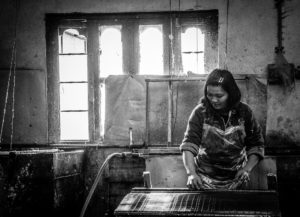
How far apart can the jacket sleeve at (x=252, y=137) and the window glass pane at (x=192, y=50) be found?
232 centimetres

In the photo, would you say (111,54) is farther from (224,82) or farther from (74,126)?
(224,82)

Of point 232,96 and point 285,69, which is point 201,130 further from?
point 285,69

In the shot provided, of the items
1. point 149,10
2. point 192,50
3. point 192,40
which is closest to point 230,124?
point 192,50

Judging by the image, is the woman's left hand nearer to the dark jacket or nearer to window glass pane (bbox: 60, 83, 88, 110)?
the dark jacket

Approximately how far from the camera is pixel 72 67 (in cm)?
601

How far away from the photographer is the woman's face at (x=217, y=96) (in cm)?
336

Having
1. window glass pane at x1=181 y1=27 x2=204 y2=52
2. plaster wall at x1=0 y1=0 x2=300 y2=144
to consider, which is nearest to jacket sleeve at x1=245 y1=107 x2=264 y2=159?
plaster wall at x1=0 y1=0 x2=300 y2=144

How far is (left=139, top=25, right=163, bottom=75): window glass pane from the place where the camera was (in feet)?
19.2

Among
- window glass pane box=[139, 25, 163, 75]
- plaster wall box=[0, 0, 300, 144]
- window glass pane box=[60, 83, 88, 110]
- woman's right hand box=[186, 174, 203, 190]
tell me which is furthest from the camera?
window glass pane box=[60, 83, 88, 110]

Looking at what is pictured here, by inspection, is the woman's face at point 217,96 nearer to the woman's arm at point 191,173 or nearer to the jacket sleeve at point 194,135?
the jacket sleeve at point 194,135

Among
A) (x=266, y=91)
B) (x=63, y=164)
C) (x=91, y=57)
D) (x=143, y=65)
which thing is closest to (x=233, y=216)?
(x=63, y=164)

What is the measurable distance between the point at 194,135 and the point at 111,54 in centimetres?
300

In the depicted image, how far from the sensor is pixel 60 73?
602 cm

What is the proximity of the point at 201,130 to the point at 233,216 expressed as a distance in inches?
58.7
